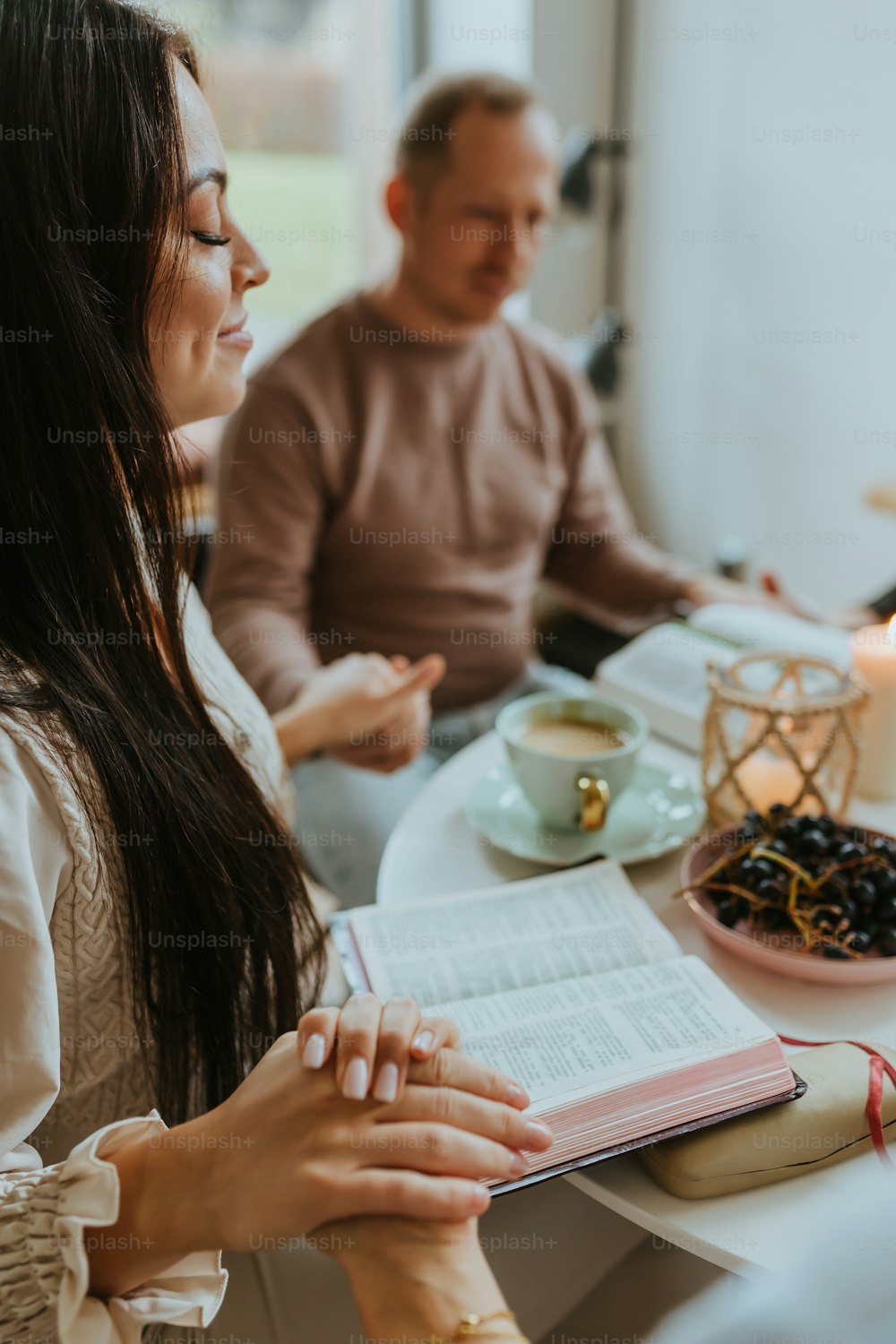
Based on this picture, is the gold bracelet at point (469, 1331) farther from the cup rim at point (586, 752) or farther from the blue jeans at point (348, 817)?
the blue jeans at point (348, 817)

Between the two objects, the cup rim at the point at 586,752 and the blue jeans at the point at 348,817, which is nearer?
the cup rim at the point at 586,752

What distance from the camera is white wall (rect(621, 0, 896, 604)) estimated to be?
6.32ft

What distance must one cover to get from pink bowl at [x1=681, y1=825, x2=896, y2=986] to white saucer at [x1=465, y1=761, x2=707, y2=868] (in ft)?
0.36

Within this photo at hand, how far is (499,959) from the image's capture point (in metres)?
0.88

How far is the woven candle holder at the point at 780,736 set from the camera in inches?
38.9

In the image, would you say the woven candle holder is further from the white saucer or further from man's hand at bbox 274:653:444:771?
man's hand at bbox 274:653:444:771

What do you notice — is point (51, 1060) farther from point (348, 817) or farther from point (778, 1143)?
point (348, 817)

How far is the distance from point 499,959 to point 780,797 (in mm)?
356

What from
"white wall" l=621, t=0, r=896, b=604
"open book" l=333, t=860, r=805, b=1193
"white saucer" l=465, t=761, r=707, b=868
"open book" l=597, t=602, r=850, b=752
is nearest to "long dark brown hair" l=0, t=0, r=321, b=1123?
"open book" l=333, t=860, r=805, b=1193

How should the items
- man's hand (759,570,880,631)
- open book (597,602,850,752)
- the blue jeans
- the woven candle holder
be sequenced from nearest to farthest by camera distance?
the woven candle holder → open book (597,602,850,752) → the blue jeans → man's hand (759,570,880,631)

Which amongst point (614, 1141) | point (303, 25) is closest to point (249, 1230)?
point (614, 1141)

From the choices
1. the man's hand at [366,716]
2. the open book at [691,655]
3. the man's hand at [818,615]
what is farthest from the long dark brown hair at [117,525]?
the man's hand at [818,615]

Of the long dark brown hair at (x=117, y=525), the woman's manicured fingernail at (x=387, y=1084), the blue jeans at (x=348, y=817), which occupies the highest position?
the long dark brown hair at (x=117, y=525)

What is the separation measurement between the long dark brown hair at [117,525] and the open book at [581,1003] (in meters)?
0.13
